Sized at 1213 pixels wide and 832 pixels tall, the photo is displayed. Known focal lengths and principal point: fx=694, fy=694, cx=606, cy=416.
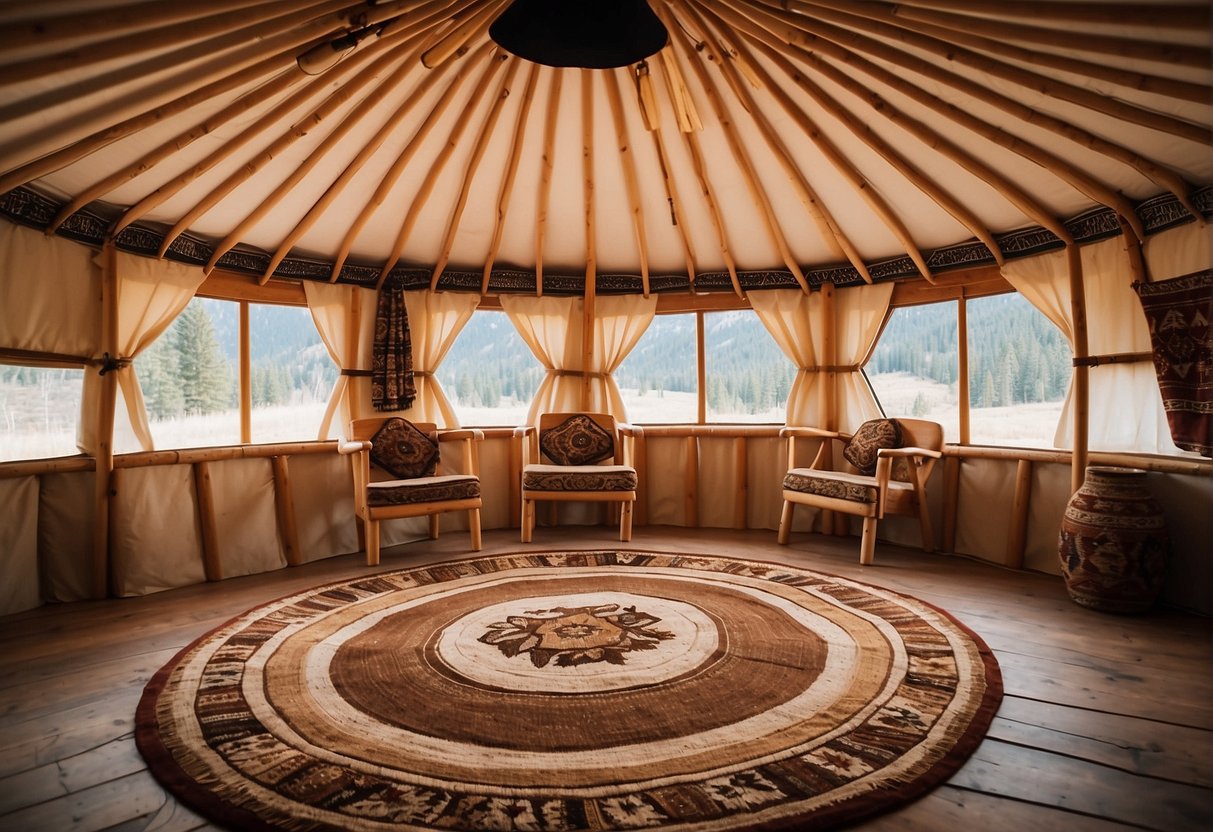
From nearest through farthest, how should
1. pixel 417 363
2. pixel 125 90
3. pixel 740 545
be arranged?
pixel 125 90, pixel 740 545, pixel 417 363

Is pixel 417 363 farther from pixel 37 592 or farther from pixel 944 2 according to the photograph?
pixel 944 2

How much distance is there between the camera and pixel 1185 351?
3.12m

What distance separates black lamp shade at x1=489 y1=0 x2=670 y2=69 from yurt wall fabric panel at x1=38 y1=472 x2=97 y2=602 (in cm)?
296

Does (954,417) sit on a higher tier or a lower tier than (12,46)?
lower

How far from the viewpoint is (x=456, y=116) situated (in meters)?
3.50

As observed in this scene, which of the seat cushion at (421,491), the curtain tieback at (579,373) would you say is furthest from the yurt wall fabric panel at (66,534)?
the curtain tieback at (579,373)

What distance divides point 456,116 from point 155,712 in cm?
285

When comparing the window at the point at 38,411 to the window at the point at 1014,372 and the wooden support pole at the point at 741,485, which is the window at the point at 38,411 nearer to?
the wooden support pole at the point at 741,485

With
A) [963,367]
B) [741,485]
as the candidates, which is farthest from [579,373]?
[963,367]

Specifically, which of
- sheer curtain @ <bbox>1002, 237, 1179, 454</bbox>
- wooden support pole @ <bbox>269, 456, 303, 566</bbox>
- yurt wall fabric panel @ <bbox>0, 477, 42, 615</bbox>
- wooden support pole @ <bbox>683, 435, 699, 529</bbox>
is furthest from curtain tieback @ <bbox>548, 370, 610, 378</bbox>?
yurt wall fabric panel @ <bbox>0, 477, 42, 615</bbox>

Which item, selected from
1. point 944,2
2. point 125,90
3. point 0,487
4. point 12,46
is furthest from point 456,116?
point 0,487

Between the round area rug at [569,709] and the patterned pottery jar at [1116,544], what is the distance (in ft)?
2.35

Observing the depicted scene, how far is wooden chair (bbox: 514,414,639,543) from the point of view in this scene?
441 cm

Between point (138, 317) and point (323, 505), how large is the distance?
1.47 m
